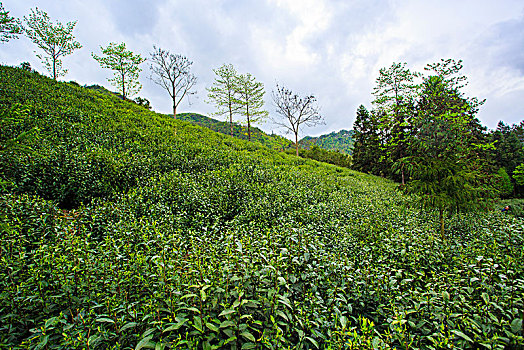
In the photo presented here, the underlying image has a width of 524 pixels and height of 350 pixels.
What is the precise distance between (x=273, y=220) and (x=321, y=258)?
2339 millimetres

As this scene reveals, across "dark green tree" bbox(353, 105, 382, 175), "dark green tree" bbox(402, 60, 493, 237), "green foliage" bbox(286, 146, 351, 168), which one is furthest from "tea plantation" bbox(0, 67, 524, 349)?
"green foliage" bbox(286, 146, 351, 168)

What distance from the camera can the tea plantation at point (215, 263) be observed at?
6.34 feet

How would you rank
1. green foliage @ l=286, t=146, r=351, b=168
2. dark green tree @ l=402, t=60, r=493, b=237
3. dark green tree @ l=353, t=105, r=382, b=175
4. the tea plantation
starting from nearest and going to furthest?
1. the tea plantation
2. dark green tree @ l=402, t=60, r=493, b=237
3. dark green tree @ l=353, t=105, r=382, b=175
4. green foliage @ l=286, t=146, r=351, b=168

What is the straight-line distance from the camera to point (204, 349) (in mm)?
1688

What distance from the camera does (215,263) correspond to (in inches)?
108

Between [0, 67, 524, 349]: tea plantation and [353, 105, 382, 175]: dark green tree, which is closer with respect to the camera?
[0, 67, 524, 349]: tea plantation

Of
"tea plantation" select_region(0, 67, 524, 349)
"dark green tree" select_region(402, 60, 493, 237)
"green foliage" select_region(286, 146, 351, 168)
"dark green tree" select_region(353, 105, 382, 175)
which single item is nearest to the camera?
"tea plantation" select_region(0, 67, 524, 349)

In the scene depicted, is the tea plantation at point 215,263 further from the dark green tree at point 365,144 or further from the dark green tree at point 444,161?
the dark green tree at point 365,144

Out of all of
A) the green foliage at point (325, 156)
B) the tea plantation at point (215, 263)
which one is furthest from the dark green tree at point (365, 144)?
the tea plantation at point (215, 263)

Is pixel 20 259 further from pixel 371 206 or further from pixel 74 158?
pixel 371 206

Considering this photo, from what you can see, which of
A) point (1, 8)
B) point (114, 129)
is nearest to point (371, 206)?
point (114, 129)

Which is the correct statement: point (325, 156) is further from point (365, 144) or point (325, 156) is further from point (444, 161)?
point (444, 161)

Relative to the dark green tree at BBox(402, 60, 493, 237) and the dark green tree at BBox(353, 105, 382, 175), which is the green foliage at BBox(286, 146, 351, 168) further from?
the dark green tree at BBox(402, 60, 493, 237)

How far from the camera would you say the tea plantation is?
193 cm
